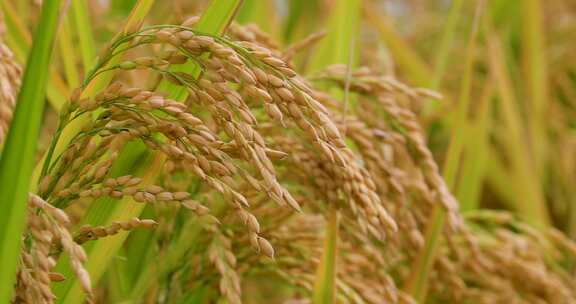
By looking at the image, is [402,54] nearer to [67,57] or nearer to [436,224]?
[436,224]

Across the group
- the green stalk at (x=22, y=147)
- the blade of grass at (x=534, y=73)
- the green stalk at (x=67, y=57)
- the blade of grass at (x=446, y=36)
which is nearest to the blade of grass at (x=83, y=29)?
the green stalk at (x=67, y=57)

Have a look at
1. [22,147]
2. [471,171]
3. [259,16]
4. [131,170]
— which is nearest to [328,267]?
[131,170]

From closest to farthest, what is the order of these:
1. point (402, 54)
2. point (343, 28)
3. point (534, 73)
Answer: point (343, 28)
point (402, 54)
point (534, 73)

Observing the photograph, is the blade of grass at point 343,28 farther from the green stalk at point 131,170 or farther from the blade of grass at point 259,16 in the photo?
the green stalk at point 131,170

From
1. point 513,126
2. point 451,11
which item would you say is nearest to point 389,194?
point 451,11

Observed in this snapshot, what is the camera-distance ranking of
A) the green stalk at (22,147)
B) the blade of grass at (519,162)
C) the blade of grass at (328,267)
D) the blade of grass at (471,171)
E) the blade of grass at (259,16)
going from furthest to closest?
1. the blade of grass at (519,162)
2. the blade of grass at (471,171)
3. the blade of grass at (259,16)
4. the blade of grass at (328,267)
5. the green stalk at (22,147)

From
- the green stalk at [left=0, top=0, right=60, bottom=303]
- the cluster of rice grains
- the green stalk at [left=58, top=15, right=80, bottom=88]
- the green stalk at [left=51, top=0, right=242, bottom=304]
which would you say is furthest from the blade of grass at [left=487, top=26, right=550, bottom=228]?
the green stalk at [left=0, top=0, right=60, bottom=303]

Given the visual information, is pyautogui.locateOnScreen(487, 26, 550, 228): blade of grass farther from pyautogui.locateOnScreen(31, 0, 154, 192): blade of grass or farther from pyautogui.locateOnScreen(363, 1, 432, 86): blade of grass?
pyautogui.locateOnScreen(31, 0, 154, 192): blade of grass
